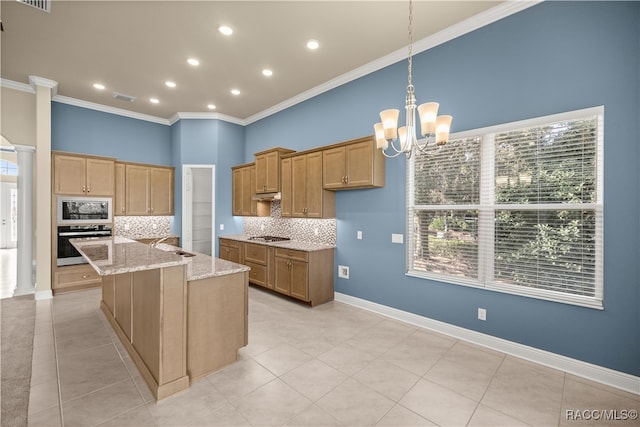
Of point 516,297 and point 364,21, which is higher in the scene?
point 364,21

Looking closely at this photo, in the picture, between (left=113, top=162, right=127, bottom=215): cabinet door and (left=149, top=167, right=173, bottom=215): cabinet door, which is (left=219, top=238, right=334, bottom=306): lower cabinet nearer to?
(left=149, top=167, right=173, bottom=215): cabinet door

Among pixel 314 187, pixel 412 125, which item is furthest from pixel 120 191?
pixel 412 125

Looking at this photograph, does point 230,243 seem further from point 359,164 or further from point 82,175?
point 359,164

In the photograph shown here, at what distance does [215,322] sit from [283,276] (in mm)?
2114

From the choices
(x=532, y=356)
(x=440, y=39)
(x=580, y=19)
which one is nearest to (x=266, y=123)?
(x=440, y=39)

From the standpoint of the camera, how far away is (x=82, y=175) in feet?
16.9

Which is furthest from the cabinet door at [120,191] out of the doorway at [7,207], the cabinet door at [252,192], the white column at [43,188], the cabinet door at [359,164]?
the doorway at [7,207]

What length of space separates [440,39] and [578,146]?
1.94 meters

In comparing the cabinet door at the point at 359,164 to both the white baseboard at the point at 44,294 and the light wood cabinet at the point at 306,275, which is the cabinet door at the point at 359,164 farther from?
the white baseboard at the point at 44,294

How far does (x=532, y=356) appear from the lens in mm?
2791

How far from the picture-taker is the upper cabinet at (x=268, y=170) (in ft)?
17.3

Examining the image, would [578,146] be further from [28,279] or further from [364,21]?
[28,279]

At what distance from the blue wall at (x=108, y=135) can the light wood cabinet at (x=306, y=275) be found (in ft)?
13.4

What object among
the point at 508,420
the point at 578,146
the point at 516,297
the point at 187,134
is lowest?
the point at 508,420
